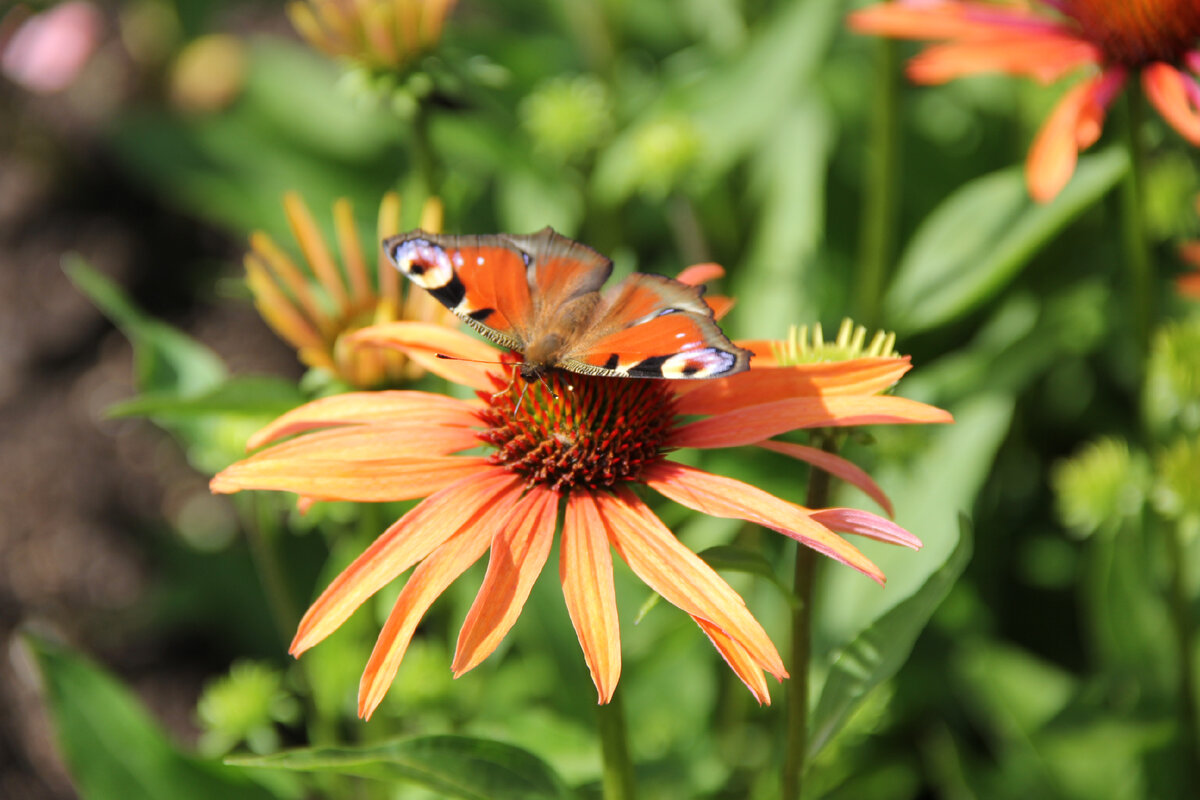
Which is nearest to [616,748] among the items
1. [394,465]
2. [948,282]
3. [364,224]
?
[394,465]

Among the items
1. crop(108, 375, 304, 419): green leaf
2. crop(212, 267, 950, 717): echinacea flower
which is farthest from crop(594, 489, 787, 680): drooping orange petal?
crop(108, 375, 304, 419): green leaf

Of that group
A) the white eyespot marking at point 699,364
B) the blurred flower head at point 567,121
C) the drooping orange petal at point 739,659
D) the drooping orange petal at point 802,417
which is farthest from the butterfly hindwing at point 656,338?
the blurred flower head at point 567,121

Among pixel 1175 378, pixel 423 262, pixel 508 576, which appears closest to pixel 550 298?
pixel 423 262

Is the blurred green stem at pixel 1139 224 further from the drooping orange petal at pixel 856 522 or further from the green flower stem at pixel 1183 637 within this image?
the drooping orange petal at pixel 856 522

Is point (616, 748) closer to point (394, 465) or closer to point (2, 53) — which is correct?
point (394, 465)

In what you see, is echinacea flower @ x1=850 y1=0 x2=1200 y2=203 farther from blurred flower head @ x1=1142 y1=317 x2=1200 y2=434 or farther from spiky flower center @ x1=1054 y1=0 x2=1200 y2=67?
blurred flower head @ x1=1142 y1=317 x2=1200 y2=434
